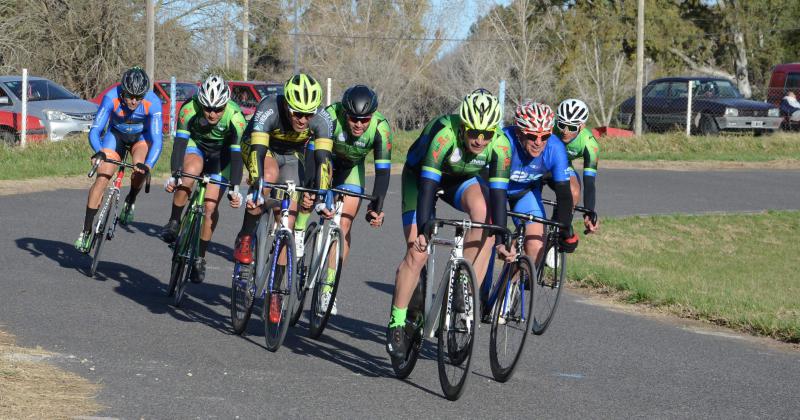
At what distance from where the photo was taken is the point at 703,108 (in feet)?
104

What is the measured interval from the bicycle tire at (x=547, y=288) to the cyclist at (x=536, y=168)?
180mm

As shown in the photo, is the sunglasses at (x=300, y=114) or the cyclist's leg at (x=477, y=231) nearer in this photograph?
the cyclist's leg at (x=477, y=231)

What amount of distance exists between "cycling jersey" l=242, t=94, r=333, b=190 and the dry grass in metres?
2.06

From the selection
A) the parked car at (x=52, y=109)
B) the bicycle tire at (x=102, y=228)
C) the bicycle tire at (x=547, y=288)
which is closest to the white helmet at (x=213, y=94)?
the bicycle tire at (x=102, y=228)

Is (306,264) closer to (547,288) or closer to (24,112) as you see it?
(547,288)

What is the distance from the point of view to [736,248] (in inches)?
712

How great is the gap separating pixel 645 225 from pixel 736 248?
1367 millimetres

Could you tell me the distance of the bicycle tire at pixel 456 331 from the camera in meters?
6.95

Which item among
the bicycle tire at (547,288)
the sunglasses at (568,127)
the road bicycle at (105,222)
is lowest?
the bicycle tire at (547,288)

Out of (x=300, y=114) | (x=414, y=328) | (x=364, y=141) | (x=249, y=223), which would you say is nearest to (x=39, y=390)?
(x=414, y=328)

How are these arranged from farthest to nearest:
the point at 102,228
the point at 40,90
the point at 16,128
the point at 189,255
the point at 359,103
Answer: the point at 40,90, the point at 16,128, the point at 102,228, the point at 189,255, the point at 359,103

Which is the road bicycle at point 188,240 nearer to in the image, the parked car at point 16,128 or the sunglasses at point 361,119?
the sunglasses at point 361,119

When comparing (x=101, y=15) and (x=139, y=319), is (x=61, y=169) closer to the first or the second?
(x=139, y=319)

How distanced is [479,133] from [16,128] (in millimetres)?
18056
